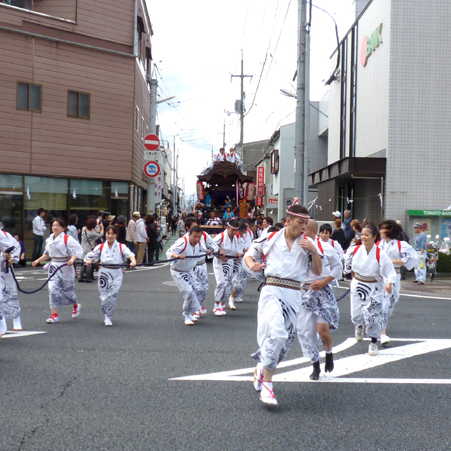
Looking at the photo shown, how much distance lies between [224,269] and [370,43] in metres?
13.6

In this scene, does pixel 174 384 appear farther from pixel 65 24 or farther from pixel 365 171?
pixel 65 24

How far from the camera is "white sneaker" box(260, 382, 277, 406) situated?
15.6ft

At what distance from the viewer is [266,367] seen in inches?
191

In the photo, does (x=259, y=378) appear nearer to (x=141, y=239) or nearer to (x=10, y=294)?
(x=10, y=294)

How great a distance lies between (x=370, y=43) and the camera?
20.1 m

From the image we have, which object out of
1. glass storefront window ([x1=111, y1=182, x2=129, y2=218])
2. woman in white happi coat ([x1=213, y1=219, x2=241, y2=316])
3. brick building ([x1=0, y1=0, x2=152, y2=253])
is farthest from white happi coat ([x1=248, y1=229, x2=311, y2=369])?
glass storefront window ([x1=111, y1=182, x2=129, y2=218])

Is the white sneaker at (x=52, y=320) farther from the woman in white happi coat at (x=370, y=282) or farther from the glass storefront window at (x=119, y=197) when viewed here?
the glass storefront window at (x=119, y=197)

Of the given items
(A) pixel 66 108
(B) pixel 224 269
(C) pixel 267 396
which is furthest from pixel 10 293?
(A) pixel 66 108

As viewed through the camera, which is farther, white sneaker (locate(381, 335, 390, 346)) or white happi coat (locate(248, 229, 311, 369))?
white sneaker (locate(381, 335, 390, 346))

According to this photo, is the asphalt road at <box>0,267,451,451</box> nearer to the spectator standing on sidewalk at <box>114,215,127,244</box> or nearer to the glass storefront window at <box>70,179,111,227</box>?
the spectator standing on sidewalk at <box>114,215,127,244</box>

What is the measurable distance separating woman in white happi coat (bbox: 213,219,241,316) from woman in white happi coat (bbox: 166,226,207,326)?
A: 3.30 feet

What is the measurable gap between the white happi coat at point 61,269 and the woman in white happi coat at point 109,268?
33cm

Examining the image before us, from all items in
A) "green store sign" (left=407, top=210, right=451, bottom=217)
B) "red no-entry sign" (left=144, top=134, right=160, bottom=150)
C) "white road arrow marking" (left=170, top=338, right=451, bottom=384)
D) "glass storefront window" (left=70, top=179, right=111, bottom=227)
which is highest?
"red no-entry sign" (left=144, top=134, right=160, bottom=150)

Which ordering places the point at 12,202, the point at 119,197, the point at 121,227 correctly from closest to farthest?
the point at 121,227
the point at 12,202
the point at 119,197
